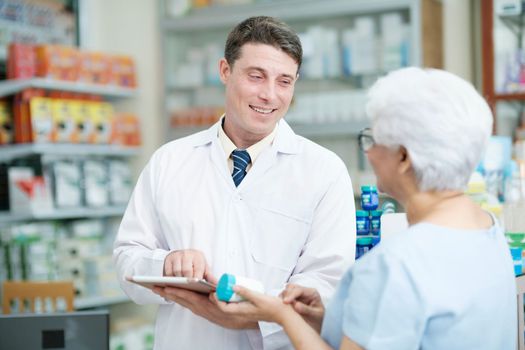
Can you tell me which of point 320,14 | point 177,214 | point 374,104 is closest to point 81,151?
point 320,14

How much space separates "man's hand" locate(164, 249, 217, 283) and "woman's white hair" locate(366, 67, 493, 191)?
65cm

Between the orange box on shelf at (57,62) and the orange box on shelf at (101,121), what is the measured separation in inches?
10.4

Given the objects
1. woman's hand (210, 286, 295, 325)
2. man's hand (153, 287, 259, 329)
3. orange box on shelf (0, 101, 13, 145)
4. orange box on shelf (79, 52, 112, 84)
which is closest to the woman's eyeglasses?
woman's hand (210, 286, 295, 325)

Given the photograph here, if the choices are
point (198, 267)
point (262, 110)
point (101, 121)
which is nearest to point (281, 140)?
point (262, 110)

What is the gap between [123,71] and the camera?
223 inches

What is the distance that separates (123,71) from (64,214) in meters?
1.26

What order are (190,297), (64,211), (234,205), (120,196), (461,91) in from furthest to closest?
(120,196) → (64,211) → (234,205) → (190,297) → (461,91)

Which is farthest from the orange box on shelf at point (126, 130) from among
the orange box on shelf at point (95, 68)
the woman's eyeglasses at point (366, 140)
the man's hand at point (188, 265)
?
the woman's eyeglasses at point (366, 140)

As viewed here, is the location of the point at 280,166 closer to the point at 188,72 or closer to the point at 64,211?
the point at 64,211

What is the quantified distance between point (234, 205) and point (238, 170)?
0.12m

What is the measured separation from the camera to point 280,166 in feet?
7.23

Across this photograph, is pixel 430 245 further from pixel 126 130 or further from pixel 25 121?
pixel 126 130

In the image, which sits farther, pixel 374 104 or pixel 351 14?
pixel 351 14

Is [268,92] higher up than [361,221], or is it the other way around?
[268,92]
